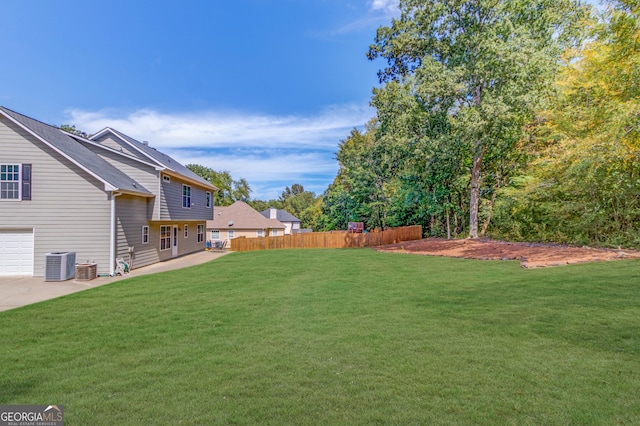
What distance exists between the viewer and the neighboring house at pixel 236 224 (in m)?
32.5

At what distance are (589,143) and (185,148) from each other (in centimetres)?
4164

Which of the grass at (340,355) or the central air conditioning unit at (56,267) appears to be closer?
the grass at (340,355)

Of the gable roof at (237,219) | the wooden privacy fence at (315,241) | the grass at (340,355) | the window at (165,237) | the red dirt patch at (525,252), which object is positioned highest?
the gable roof at (237,219)

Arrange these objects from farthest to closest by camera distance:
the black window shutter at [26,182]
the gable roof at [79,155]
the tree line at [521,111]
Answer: the tree line at [521,111] < the black window shutter at [26,182] < the gable roof at [79,155]

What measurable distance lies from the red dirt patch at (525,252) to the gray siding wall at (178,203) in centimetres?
1148

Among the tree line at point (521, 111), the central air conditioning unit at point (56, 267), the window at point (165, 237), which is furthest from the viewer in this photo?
the window at point (165, 237)

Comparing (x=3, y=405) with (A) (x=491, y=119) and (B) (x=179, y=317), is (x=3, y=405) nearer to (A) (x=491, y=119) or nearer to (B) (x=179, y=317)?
(B) (x=179, y=317)

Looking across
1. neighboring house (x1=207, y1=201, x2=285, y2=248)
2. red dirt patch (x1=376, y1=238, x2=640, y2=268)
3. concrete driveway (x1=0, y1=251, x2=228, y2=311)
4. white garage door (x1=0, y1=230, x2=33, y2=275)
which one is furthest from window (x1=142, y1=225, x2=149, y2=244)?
neighboring house (x1=207, y1=201, x2=285, y2=248)

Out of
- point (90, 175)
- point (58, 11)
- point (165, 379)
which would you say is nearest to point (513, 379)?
point (165, 379)

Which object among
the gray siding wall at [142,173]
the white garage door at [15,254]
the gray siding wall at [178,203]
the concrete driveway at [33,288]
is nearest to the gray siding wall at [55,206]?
the white garage door at [15,254]

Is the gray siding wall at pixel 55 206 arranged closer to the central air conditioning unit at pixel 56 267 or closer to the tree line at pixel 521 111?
the central air conditioning unit at pixel 56 267

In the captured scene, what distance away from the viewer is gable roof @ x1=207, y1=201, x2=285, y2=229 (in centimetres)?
3269

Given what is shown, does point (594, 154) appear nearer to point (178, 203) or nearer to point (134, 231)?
point (134, 231)

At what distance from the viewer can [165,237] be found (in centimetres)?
1642
